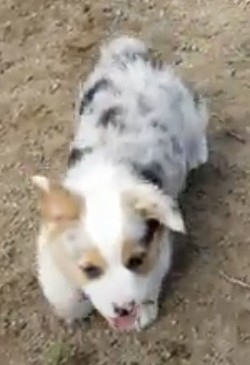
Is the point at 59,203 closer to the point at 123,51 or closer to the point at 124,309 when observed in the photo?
the point at 124,309

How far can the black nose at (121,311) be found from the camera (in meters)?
2.00

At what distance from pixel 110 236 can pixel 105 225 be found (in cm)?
2

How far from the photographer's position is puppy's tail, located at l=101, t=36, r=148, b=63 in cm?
241

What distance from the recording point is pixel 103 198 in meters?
1.98

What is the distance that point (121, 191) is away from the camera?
2014mm

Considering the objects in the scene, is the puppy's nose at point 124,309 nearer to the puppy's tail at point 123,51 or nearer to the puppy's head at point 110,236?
the puppy's head at point 110,236

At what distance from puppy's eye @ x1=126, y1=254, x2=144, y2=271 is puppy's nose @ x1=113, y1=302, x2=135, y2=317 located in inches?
2.7

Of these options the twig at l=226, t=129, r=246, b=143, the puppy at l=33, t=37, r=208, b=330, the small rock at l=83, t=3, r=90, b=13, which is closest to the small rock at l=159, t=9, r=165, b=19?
the small rock at l=83, t=3, r=90, b=13

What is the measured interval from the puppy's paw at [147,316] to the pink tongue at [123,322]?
0.25 feet

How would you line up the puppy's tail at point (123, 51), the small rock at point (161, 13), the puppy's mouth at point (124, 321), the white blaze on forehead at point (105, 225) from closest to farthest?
the white blaze on forehead at point (105, 225) → the puppy's mouth at point (124, 321) → the puppy's tail at point (123, 51) → the small rock at point (161, 13)

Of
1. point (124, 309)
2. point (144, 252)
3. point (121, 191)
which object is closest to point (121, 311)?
point (124, 309)

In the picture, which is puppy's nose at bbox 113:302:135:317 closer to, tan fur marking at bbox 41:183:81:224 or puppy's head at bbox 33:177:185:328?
puppy's head at bbox 33:177:185:328

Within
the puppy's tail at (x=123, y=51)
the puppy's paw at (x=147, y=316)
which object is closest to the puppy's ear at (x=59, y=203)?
the puppy's paw at (x=147, y=316)

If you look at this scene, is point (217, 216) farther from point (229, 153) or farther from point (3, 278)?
point (3, 278)
